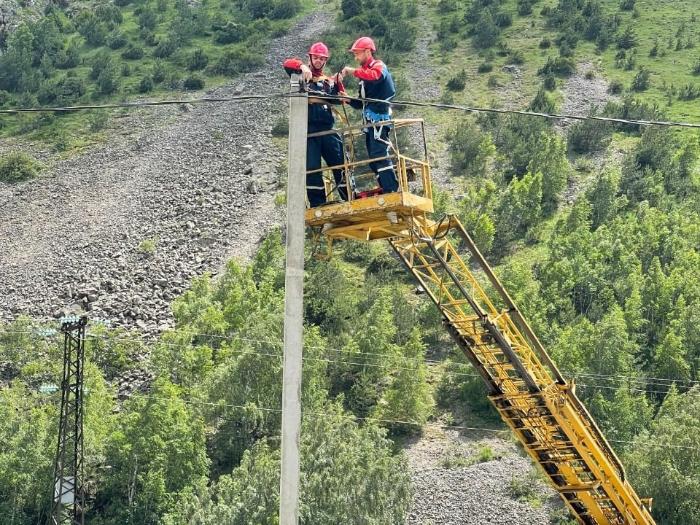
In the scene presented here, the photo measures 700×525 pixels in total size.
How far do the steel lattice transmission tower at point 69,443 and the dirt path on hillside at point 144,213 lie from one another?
62.9 feet

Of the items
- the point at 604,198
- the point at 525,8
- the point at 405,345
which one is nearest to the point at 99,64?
the point at 525,8

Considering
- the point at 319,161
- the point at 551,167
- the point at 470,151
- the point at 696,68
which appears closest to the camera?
the point at 319,161

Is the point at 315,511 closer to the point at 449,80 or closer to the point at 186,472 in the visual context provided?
the point at 186,472

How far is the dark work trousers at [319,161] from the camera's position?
18516 millimetres

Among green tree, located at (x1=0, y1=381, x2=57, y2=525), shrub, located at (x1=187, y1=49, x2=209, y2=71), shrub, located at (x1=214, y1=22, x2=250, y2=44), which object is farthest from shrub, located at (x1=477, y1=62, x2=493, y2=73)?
green tree, located at (x1=0, y1=381, x2=57, y2=525)

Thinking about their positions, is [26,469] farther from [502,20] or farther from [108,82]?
[502,20]

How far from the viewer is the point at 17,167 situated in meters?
85.7

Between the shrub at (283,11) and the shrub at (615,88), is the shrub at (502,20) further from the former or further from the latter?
the shrub at (283,11)

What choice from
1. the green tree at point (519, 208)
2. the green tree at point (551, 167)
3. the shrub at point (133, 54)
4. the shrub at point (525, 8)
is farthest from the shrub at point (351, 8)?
the green tree at point (519, 208)

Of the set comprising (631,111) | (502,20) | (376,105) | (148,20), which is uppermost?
(376,105)

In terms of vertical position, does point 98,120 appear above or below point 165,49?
above

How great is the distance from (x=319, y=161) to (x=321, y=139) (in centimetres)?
37

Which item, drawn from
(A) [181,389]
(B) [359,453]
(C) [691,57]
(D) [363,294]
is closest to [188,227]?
(D) [363,294]

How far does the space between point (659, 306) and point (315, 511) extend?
2310 centimetres
